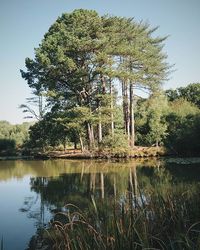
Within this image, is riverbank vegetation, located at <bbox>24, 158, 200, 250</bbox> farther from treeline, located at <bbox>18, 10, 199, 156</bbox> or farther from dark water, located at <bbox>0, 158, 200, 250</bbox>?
treeline, located at <bbox>18, 10, 199, 156</bbox>

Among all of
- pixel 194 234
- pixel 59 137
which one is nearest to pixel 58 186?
pixel 194 234

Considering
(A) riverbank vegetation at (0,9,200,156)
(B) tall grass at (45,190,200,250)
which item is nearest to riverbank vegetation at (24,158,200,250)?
(B) tall grass at (45,190,200,250)

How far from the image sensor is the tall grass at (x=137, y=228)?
12.4 feet

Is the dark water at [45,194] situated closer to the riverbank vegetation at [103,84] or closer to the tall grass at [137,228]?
the tall grass at [137,228]

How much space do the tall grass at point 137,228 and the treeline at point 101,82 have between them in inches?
840

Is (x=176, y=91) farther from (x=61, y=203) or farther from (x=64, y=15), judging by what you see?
(x=61, y=203)

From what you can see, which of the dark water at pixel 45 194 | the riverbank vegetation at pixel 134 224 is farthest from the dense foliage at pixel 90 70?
the riverbank vegetation at pixel 134 224

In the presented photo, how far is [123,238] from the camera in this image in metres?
3.90

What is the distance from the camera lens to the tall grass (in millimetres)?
3771

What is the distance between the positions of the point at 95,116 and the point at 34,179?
13.7 meters

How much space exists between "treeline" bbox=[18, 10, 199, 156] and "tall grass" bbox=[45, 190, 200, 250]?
21337 mm

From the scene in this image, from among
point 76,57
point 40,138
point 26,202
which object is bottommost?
point 26,202

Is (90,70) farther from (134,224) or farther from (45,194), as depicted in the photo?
(134,224)

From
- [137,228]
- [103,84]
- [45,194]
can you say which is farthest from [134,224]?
[103,84]
